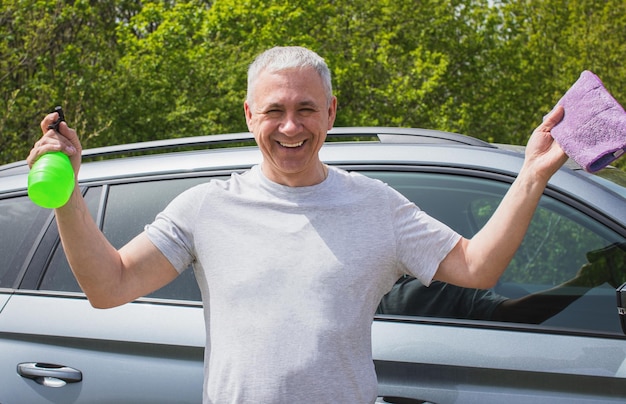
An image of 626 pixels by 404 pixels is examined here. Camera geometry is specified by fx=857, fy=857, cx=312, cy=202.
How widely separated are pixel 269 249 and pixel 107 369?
0.98 meters

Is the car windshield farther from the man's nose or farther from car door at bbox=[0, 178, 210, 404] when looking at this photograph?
car door at bbox=[0, 178, 210, 404]

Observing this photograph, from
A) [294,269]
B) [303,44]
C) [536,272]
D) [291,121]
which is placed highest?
[303,44]

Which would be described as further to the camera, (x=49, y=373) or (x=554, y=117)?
(x=49, y=373)

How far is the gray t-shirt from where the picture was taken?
1.86 m

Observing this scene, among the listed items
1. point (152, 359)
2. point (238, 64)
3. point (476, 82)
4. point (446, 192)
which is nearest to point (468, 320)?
point (446, 192)

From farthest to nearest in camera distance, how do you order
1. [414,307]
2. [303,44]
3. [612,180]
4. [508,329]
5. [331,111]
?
[303,44], [612,180], [414,307], [508,329], [331,111]

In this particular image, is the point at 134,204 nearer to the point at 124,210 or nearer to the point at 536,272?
the point at 124,210

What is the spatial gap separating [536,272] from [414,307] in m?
0.48

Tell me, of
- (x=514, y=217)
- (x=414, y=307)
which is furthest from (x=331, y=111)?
(x=414, y=307)

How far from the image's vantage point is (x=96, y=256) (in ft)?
6.32

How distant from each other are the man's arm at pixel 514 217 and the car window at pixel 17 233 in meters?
1.56

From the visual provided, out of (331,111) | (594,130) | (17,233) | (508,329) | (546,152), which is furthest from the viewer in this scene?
(17,233)

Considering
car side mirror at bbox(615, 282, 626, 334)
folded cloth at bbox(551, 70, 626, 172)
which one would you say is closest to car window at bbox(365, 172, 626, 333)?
car side mirror at bbox(615, 282, 626, 334)

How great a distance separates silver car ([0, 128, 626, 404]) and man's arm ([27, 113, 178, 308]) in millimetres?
605
